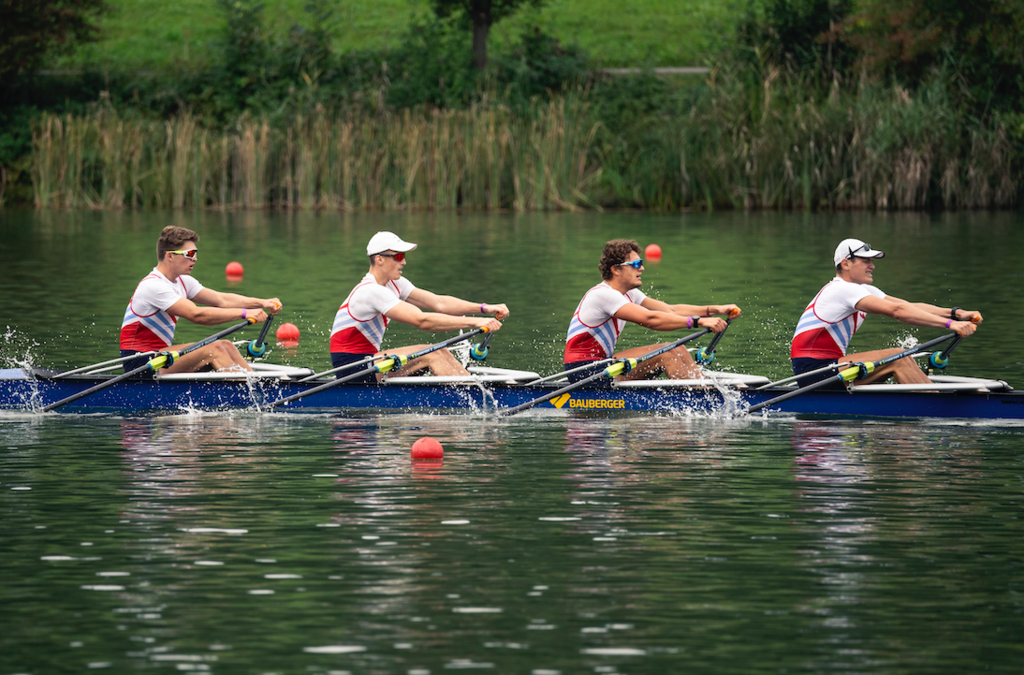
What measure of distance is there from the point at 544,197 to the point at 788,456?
26701 millimetres

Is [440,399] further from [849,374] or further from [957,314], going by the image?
[957,314]

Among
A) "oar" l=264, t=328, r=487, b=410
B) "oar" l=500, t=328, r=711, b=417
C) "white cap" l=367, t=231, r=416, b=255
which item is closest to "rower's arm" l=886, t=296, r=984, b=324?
"oar" l=500, t=328, r=711, b=417

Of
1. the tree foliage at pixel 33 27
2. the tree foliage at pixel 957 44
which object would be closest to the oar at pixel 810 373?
the tree foliage at pixel 957 44

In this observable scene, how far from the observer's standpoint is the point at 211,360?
45.4 ft

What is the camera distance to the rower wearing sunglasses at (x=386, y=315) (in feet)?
43.7

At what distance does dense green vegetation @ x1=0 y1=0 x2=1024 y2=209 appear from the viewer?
35.1 meters

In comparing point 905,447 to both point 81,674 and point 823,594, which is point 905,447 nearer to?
point 823,594

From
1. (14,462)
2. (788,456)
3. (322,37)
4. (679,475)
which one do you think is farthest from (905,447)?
(322,37)

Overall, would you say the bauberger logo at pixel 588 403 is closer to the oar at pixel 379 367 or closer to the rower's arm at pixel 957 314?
the oar at pixel 379 367

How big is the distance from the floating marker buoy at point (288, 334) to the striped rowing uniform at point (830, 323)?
685cm

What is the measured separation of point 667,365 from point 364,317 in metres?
2.36

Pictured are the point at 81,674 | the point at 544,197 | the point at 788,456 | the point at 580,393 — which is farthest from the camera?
the point at 544,197

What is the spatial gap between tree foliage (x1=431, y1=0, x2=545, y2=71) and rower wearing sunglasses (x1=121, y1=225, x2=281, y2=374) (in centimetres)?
3114

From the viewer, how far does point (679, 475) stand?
10.5 metres
